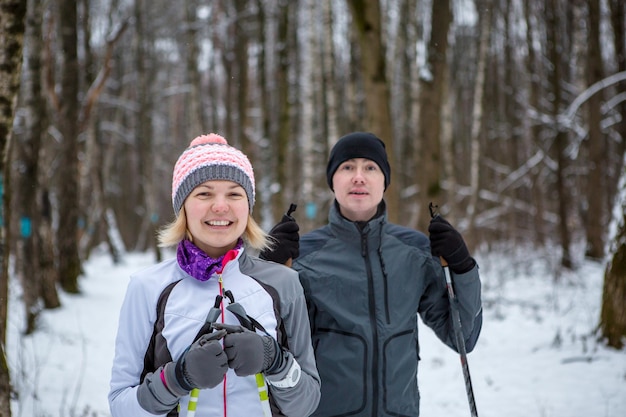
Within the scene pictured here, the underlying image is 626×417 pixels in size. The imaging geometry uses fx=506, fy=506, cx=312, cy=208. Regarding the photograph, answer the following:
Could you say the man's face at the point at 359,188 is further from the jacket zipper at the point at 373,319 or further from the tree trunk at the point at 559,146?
the tree trunk at the point at 559,146

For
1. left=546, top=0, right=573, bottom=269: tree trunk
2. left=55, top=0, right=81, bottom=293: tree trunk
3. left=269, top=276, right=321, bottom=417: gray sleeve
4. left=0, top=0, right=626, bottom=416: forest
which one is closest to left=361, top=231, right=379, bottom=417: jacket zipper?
left=269, top=276, right=321, bottom=417: gray sleeve

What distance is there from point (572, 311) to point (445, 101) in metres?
7.08

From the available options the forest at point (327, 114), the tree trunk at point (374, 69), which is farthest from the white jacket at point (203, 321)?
the tree trunk at point (374, 69)

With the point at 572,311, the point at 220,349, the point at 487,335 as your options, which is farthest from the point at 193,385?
the point at 572,311

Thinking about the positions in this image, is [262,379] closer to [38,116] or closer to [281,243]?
[281,243]

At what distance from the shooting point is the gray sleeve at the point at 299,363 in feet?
5.40

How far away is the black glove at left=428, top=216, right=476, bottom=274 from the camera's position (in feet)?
7.18

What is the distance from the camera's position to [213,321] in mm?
1518

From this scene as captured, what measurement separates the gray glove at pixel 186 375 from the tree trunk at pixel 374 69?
179 inches

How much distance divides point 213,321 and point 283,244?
0.74 meters

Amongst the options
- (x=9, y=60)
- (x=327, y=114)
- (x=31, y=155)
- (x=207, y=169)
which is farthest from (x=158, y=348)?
(x=327, y=114)

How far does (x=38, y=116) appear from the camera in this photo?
6.60 m

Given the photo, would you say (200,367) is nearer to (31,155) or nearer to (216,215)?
(216,215)

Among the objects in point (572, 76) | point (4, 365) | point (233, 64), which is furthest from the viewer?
point (572, 76)
